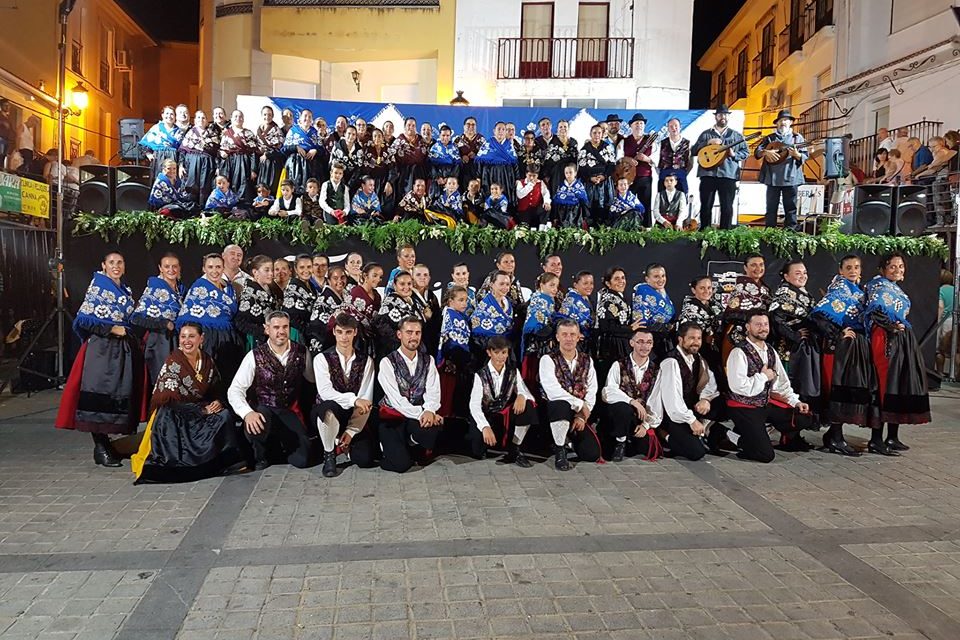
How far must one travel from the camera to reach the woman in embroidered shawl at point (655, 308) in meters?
6.17

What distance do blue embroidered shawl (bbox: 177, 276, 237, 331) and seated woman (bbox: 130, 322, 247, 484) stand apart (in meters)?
0.57

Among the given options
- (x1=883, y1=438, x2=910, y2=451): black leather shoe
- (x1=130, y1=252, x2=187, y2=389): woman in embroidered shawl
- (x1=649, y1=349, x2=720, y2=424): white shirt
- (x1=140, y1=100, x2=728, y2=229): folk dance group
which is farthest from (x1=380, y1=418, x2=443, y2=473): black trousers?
(x1=140, y1=100, x2=728, y2=229): folk dance group

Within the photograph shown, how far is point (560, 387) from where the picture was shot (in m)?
5.46

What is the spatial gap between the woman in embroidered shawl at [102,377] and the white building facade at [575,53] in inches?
492

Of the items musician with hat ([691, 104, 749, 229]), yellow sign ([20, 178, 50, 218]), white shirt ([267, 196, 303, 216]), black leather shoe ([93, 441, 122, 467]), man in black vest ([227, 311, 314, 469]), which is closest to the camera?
man in black vest ([227, 311, 314, 469])

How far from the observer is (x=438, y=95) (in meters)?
17.0

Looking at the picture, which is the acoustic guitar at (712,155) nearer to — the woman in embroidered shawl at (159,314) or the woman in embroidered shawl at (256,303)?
the woman in embroidered shawl at (256,303)

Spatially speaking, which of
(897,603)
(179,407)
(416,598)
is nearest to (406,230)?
(179,407)

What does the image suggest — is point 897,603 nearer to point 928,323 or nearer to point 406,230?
point 406,230

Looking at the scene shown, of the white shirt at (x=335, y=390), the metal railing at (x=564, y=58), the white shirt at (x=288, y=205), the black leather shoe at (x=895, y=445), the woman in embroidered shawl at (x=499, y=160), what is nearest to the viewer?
the white shirt at (x=335, y=390)

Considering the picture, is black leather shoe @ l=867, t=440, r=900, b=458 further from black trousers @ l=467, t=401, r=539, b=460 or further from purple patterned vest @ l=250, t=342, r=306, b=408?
purple patterned vest @ l=250, t=342, r=306, b=408

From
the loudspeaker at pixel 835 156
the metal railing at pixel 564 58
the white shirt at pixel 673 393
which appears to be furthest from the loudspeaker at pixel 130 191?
the metal railing at pixel 564 58

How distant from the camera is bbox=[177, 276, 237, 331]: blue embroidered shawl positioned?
5621mm

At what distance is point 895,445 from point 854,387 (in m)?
0.68
